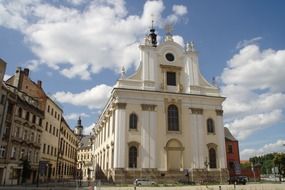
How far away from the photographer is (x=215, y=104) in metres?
42.0

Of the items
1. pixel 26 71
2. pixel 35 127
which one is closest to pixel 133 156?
pixel 35 127

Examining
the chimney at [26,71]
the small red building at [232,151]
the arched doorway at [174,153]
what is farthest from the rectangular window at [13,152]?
the small red building at [232,151]

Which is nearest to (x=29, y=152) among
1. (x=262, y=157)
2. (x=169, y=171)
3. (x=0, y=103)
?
(x=0, y=103)

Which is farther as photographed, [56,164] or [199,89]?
[56,164]

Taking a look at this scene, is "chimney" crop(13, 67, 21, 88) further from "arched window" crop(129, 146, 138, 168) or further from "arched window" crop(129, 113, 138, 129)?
"arched window" crop(129, 146, 138, 168)

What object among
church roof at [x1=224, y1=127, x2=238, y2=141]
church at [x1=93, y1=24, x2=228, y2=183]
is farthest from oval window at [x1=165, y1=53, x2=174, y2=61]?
church roof at [x1=224, y1=127, x2=238, y2=141]

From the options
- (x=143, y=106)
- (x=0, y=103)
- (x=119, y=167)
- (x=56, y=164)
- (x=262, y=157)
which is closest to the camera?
(x=0, y=103)

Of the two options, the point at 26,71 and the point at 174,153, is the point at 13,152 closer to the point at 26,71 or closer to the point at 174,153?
the point at 26,71

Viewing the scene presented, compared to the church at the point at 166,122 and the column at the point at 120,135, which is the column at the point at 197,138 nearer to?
the church at the point at 166,122

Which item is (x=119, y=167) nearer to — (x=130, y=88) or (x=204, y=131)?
(x=130, y=88)

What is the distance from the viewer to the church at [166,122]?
120 ft

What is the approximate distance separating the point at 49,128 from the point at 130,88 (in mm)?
15168

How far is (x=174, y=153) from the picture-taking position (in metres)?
38.5

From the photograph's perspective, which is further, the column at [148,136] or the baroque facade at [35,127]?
the column at [148,136]
